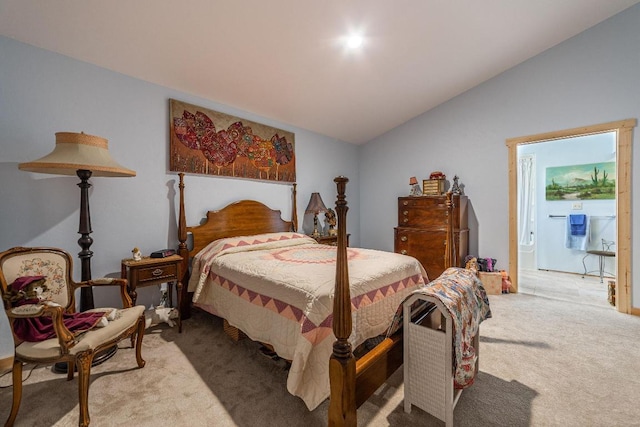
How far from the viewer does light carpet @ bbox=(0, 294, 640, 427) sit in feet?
5.06

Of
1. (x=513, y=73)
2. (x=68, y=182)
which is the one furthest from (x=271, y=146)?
(x=513, y=73)

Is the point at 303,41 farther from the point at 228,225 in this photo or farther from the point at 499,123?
the point at 499,123

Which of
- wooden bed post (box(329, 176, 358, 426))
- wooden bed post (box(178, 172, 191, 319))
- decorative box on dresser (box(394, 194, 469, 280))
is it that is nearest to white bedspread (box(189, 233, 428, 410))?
wooden bed post (box(178, 172, 191, 319))

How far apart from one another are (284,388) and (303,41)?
2.97m

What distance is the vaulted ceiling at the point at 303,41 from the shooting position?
2.14 meters

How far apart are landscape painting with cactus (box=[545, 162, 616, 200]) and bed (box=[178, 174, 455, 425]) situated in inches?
170

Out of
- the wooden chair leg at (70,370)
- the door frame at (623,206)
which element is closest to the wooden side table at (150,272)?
the wooden chair leg at (70,370)

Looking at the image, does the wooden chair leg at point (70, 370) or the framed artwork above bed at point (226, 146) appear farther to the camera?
the framed artwork above bed at point (226, 146)

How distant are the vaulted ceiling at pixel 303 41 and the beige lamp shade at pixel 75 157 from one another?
0.91 metres

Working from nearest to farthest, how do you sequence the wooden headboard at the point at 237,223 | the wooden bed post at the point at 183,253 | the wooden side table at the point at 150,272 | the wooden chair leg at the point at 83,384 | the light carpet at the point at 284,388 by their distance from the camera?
the wooden chair leg at the point at 83,384
the light carpet at the point at 284,388
the wooden side table at the point at 150,272
the wooden bed post at the point at 183,253
the wooden headboard at the point at 237,223

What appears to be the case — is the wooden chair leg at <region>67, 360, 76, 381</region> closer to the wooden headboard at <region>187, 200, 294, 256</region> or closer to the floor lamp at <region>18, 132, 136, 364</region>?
the floor lamp at <region>18, 132, 136, 364</region>

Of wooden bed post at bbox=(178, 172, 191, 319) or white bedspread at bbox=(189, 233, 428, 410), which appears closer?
white bedspread at bbox=(189, 233, 428, 410)

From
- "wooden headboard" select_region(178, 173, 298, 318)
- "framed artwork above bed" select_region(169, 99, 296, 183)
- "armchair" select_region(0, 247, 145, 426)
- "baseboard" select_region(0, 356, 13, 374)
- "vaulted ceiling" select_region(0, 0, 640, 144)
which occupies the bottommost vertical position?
"baseboard" select_region(0, 356, 13, 374)

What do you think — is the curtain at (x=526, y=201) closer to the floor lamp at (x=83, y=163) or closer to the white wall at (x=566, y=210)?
the white wall at (x=566, y=210)
